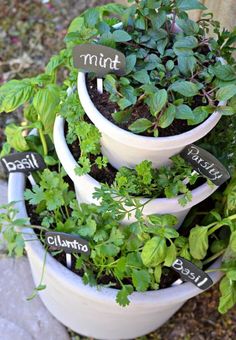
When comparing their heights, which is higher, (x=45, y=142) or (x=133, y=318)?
(x=45, y=142)

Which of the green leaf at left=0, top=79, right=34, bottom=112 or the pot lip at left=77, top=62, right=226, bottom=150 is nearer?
the pot lip at left=77, top=62, right=226, bottom=150

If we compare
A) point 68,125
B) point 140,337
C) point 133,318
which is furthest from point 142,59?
point 140,337

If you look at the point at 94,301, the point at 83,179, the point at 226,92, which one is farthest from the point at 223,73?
the point at 94,301

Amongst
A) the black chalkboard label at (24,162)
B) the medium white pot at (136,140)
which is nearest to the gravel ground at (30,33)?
the black chalkboard label at (24,162)

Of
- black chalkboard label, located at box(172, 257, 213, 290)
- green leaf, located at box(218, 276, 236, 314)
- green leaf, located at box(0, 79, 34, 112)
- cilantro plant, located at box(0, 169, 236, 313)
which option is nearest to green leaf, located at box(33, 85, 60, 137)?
green leaf, located at box(0, 79, 34, 112)

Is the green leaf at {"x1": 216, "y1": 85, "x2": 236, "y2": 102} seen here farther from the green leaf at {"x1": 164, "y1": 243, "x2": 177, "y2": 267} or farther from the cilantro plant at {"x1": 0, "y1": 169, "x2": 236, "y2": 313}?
the green leaf at {"x1": 164, "y1": 243, "x2": 177, "y2": 267}

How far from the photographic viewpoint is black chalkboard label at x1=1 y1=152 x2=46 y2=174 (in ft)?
4.47

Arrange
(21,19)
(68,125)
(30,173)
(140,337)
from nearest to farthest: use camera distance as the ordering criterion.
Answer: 1. (68,125)
2. (30,173)
3. (140,337)
4. (21,19)

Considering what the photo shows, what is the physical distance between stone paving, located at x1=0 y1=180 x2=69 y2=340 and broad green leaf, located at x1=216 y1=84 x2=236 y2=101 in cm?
95

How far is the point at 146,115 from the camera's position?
1101 millimetres

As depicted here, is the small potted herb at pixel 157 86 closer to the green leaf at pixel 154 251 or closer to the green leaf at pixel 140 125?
the green leaf at pixel 140 125

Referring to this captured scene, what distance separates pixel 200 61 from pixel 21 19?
1.26m

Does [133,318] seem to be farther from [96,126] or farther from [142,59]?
[142,59]

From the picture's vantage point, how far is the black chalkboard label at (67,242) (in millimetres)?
1223
